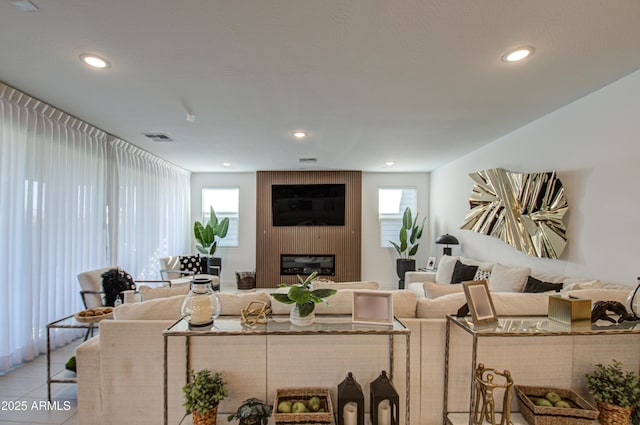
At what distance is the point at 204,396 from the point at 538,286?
117 inches

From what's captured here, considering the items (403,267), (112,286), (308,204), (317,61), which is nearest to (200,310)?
(317,61)

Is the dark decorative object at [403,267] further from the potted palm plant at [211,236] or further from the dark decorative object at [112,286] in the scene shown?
the dark decorative object at [112,286]

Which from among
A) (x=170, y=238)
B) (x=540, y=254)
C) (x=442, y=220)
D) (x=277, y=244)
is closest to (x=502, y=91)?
(x=540, y=254)

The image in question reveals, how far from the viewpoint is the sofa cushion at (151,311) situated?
1.98 m

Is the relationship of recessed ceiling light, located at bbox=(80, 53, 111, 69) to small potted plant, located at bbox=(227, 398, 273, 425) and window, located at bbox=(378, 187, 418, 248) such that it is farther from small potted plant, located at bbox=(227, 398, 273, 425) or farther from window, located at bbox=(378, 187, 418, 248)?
window, located at bbox=(378, 187, 418, 248)

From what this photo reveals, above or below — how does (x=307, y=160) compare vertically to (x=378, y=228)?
above

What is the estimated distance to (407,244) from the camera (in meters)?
6.28

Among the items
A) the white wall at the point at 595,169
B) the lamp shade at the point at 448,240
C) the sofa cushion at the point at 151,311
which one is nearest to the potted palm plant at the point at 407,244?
the lamp shade at the point at 448,240

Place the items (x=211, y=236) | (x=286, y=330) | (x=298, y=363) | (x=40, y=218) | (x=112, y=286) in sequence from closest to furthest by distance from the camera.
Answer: (x=286, y=330), (x=298, y=363), (x=40, y=218), (x=112, y=286), (x=211, y=236)

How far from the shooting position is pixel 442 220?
19.1ft

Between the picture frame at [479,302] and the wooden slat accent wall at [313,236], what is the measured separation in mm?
4652

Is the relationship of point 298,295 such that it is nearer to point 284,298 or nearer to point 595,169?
point 284,298

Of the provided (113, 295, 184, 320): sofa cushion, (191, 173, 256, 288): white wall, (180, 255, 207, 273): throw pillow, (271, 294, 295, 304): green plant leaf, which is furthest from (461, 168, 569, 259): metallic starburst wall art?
(180, 255, 207, 273): throw pillow

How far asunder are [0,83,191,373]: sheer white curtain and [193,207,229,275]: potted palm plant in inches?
55.3
